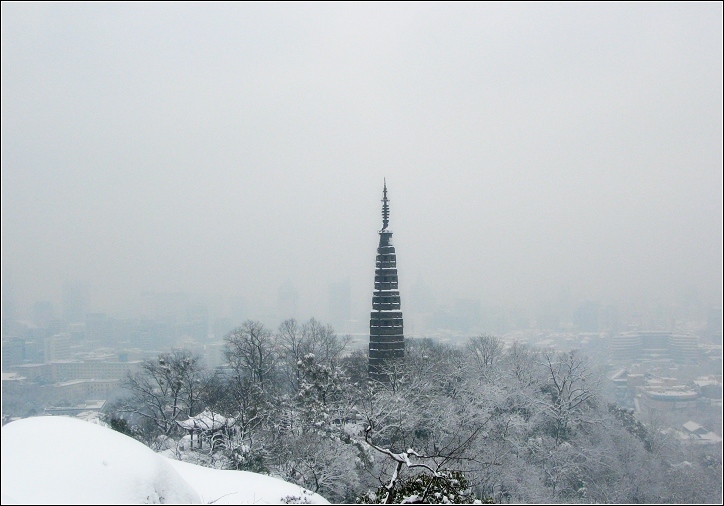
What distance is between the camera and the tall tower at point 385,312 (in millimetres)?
47125

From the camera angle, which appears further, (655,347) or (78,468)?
(655,347)

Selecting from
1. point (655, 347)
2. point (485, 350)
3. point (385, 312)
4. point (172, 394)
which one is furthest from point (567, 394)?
point (655, 347)

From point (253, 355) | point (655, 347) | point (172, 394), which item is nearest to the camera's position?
point (172, 394)

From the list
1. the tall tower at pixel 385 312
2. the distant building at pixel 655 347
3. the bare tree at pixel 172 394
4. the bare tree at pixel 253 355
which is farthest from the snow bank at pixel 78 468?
the distant building at pixel 655 347

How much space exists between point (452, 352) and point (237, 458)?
30.6m

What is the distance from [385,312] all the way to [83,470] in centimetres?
4149

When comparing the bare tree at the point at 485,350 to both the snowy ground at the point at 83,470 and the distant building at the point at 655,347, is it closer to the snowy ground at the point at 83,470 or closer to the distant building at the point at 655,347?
the snowy ground at the point at 83,470

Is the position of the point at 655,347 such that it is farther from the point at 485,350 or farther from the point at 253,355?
the point at 253,355

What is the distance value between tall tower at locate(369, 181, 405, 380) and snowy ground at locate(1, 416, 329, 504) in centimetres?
3874

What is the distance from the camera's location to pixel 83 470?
22.5 ft

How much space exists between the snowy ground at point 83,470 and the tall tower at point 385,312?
3874 cm

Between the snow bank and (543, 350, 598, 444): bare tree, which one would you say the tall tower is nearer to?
(543, 350, 598, 444): bare tree

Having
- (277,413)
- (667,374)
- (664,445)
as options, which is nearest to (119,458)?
(277,413)

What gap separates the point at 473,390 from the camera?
40.9 metres
